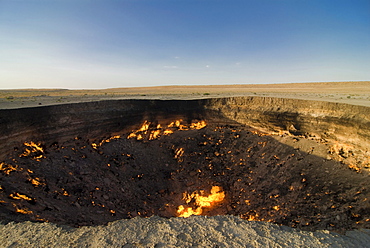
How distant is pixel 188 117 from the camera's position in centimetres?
1694

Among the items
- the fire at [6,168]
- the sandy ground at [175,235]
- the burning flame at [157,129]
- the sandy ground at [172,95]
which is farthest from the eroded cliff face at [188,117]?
the sandy ground at [175,235]

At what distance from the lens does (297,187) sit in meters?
10.1

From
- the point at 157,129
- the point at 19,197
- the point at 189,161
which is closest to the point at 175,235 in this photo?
the point at 19,197

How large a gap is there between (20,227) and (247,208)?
9.40 meters

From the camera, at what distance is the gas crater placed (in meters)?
7.75

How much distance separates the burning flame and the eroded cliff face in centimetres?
54

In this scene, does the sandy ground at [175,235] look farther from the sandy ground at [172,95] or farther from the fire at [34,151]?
the sandy ground at [172,95]

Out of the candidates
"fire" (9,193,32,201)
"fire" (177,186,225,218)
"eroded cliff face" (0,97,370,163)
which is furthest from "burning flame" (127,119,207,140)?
"fire" (9,193,32,201)

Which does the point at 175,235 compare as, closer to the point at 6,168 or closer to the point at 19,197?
the point at 19,197

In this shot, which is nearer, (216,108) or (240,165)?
(240,165)

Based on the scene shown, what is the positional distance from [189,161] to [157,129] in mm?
4178

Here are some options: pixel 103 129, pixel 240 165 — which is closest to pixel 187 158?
pixel 240 165

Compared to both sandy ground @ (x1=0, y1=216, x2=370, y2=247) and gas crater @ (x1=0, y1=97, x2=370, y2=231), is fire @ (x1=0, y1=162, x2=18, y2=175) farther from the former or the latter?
sandy ground @ (x1=0, y1=216, x2=370, y2=247)

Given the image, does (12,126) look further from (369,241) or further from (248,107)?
(248,107)
